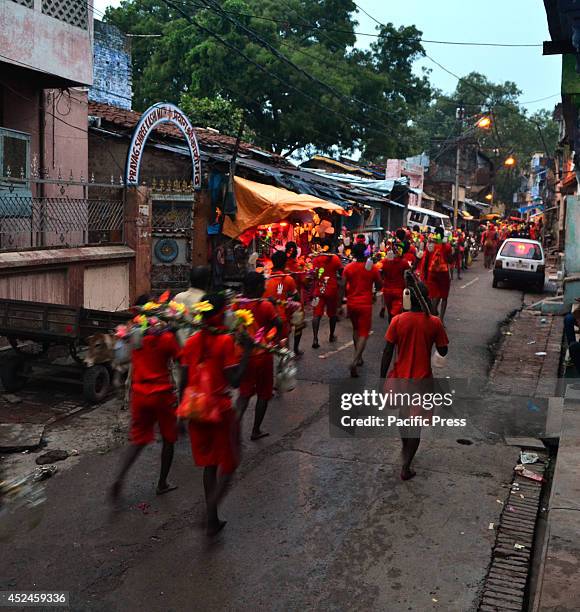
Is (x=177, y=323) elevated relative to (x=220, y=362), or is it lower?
elevated

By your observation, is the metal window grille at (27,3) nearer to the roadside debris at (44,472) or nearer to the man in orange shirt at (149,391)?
the roadside debris at (44,472)

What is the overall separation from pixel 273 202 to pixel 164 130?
14.3ft

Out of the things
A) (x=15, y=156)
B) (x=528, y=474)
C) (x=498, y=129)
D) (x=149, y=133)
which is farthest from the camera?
(x=498, y=129)

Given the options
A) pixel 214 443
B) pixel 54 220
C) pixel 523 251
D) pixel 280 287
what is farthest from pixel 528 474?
pixel 523 251

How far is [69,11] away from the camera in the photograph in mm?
11883

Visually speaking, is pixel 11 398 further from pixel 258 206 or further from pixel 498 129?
pixel 498 129

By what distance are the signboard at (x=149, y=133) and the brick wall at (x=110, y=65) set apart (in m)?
7.24

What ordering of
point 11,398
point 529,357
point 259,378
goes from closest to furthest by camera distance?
point 259,378 < point 11,398 < point 529,357

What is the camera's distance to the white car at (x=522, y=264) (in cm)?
2130

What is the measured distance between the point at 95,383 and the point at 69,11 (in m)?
7.13

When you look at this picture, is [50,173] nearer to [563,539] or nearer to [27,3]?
[27,3]

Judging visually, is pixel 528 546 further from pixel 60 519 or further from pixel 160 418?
pixel 60 519

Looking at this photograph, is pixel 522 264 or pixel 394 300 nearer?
pixel 394 300

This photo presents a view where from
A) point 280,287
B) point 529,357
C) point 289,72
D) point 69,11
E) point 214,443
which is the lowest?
point 529,357
